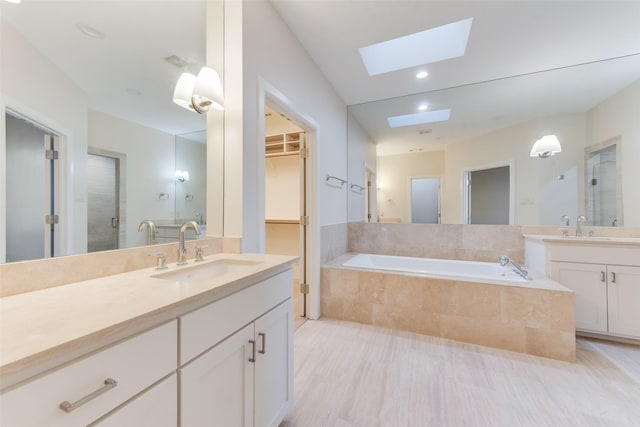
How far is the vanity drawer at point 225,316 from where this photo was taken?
2.56ft

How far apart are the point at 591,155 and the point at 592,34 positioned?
118cm

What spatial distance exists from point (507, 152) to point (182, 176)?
350 cm

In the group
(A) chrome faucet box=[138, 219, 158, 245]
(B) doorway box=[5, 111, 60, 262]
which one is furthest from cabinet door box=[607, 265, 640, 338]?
(B) doorway box=[5, 111, 60, 262]

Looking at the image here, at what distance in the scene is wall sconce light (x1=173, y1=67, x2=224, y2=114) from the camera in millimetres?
1389

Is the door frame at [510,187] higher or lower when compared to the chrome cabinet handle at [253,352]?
higher

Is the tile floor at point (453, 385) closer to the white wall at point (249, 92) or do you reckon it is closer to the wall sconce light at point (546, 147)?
the white wall at point (249, 92)

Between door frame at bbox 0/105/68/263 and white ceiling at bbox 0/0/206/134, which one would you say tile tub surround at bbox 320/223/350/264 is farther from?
door frame at bbox 0/105/68/263

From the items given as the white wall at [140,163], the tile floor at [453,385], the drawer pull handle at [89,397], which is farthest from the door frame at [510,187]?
the drawer pull handle at [89,397]

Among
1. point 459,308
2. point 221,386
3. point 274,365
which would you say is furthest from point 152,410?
point 459,308

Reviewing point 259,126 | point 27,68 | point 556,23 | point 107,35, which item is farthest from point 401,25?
point 27,68

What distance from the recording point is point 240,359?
3.23ft

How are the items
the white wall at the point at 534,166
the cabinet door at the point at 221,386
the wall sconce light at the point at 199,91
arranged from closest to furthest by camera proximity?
the cabinet door at the point at 221,386 → the wall sconce light at the point at 199,91 → the white wall at the point at 534,166

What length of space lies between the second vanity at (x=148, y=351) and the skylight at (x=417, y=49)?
2.51 meters

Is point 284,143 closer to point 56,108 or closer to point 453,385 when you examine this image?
point 56,108
